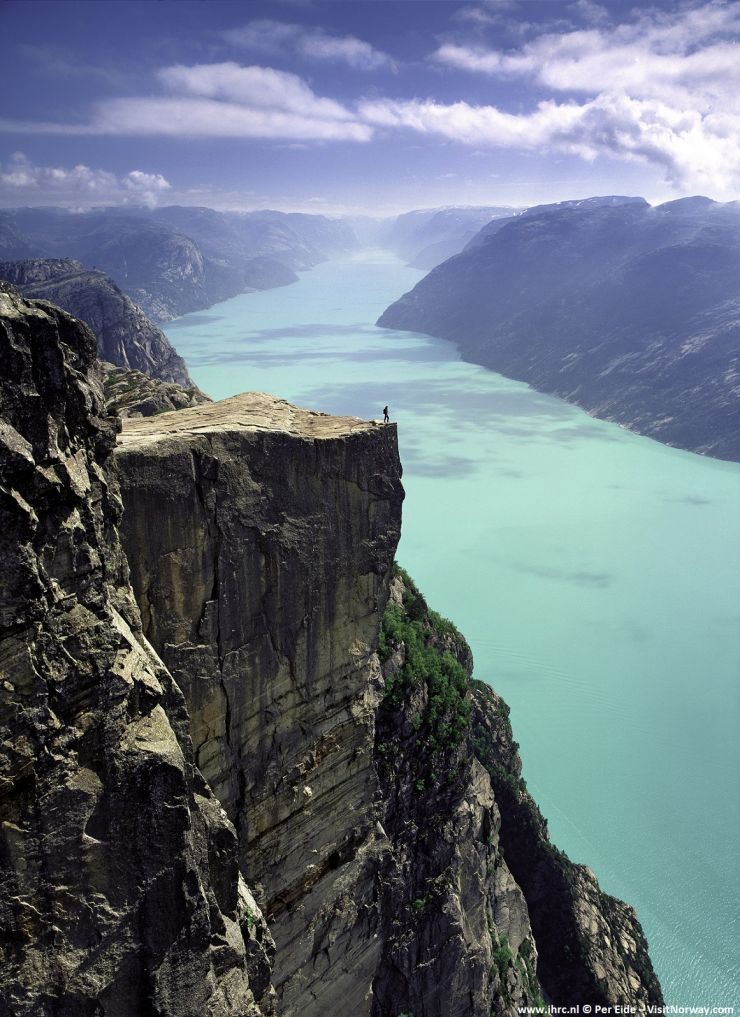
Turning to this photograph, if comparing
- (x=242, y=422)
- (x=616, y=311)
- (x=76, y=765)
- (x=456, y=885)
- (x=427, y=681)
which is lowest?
(x=456, y=885)

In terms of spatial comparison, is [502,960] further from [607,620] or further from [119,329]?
[119,329]

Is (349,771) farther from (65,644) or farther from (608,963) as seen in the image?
(608,963)

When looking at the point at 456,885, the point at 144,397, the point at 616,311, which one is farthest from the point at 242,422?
the point at 616,311

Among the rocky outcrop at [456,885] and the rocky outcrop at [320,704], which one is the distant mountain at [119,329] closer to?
the rocky outcrop at [456,885]

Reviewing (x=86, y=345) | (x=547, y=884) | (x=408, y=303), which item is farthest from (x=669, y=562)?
(x=408, y=303)

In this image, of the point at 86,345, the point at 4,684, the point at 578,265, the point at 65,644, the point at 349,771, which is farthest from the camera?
the point at 578,265

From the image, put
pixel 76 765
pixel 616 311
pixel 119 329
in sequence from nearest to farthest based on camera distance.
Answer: pixel 76 765 → pixel 119 329 → pixel 616 311

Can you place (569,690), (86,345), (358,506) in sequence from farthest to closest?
(569,690) → (358,506) → (86,345)
